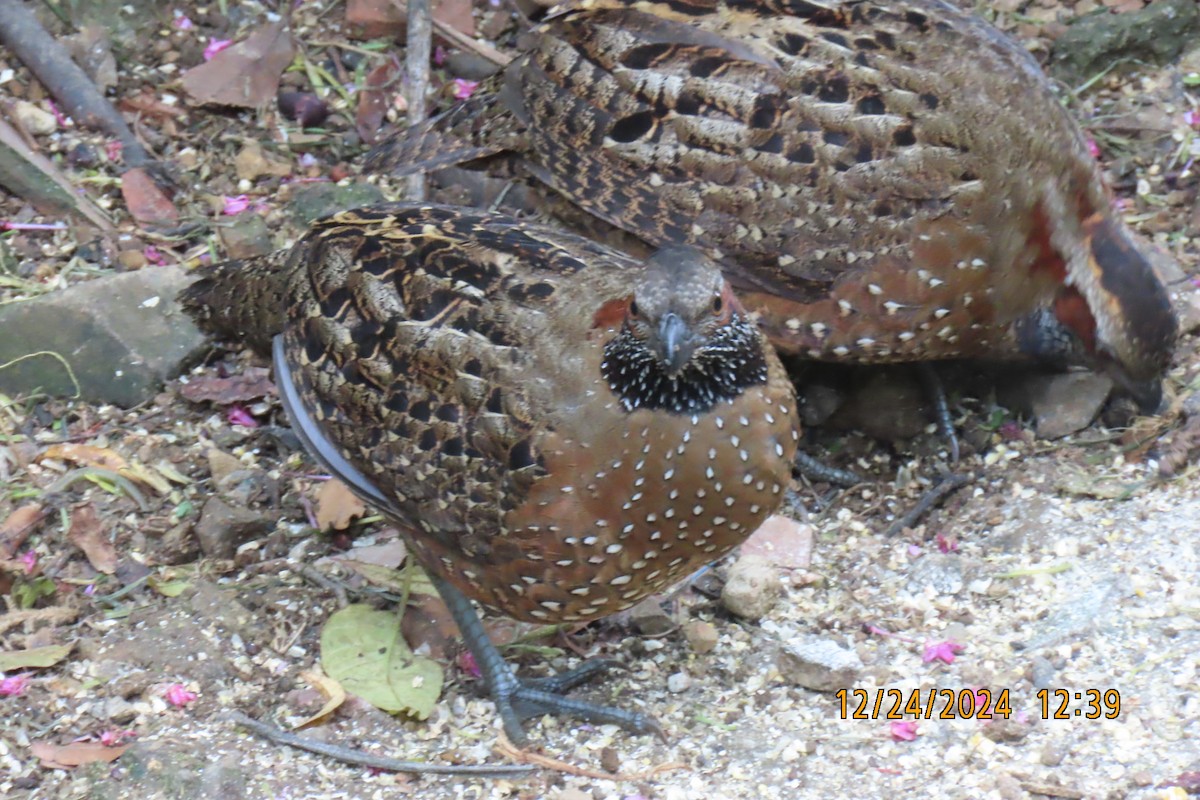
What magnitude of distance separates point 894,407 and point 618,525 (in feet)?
6.83

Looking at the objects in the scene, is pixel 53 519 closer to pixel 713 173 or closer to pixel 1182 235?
pixel 713 173

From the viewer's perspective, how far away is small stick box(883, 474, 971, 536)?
528 centimetres

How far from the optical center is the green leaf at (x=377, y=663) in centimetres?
443

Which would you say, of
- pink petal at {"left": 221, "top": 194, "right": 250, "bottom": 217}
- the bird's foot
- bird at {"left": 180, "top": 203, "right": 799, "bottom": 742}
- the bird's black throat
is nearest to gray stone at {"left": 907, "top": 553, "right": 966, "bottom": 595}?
bird at {"left": 180, "top": 203, "right": 799, "bottom": 742}

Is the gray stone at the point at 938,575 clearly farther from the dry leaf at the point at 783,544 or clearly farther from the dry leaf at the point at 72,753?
the dry leaf at the point at 72,753

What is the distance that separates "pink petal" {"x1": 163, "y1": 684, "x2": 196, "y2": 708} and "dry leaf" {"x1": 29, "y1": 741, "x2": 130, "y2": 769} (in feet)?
0.71

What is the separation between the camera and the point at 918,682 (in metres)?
4.40

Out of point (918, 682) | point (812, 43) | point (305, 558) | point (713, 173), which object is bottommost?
point (305, 558)

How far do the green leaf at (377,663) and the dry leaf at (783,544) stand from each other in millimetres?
1216

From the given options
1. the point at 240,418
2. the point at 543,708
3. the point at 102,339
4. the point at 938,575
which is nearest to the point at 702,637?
the point at 543,708

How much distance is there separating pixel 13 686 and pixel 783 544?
8.47ft

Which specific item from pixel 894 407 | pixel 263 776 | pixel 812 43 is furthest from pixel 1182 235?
pixel 263 776

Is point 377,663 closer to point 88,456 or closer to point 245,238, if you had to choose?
point 88,456

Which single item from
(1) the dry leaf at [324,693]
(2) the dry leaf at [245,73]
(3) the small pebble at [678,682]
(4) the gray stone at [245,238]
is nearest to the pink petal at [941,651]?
(3) the small pebble at [678,682]
